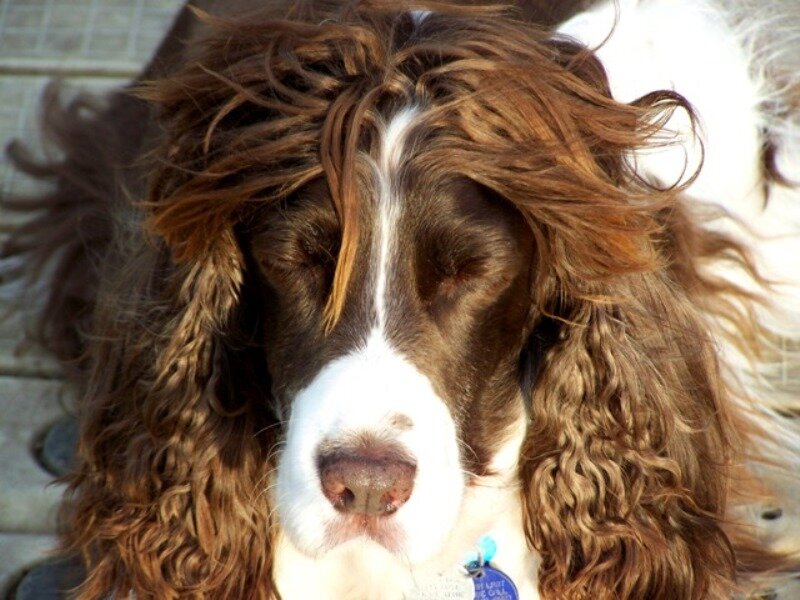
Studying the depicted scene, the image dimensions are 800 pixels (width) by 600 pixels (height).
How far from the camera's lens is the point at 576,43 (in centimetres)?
271

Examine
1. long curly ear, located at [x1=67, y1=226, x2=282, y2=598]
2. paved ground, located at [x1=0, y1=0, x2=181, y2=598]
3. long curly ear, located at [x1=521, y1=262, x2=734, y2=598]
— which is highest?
long curly ear, located at [x1=521, y1=262, x2=734, y2=598]

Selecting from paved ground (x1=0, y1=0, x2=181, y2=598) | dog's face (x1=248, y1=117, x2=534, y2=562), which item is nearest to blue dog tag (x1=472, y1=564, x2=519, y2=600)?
dog's face (x1=248, y1=117, x2=534, y2=562)

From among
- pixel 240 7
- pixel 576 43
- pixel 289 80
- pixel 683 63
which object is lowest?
pixel 240 7

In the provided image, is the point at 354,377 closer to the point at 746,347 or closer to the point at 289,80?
the point at 289,80

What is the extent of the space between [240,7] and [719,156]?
137 centimetres

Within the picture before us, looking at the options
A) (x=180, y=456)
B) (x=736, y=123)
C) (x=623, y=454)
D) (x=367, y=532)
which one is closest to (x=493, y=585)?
(x=623, y=454)

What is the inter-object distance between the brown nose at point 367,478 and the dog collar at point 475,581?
0.60 meters

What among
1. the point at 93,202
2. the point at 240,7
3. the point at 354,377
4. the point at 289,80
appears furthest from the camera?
Result: the point at 93,202

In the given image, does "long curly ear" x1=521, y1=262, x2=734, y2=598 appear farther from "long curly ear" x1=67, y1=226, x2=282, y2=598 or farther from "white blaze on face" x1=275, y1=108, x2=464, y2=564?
"long curly ear" x1=67, y1=226, x2=282, y2=598

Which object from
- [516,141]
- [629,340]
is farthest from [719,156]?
[516,141]

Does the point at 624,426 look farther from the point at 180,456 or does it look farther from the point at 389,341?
the point at 180,456

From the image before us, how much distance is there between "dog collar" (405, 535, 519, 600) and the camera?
289 centimetres

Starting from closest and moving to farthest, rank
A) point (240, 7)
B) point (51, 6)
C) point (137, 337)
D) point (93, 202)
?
point (137, 337), point (240, 7), point (93, 202), point (51, 6)

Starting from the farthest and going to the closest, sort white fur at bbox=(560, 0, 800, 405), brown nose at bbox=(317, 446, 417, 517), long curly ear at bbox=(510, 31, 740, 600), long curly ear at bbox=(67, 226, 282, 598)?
white fur at bbox=(560, 0, 800, 405), long curly ear at bbox=(67, 226, 282, 598), long curly ear at bbox=(510, 31, 740, 600), brown nose at bbox=(317, 446, 417, 517)
